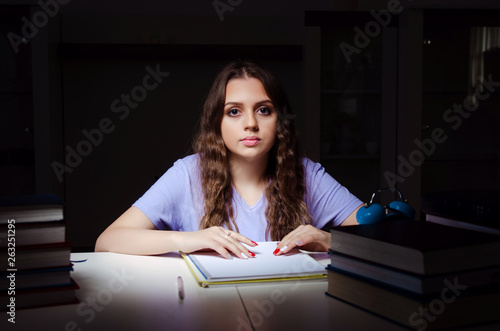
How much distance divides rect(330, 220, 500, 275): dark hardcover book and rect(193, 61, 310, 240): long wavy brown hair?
727 mm

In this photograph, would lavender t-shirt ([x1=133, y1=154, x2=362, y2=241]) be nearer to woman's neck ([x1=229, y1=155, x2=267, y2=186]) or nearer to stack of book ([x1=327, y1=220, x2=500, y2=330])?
woman's neck ([x1=229, y1=155, x2=267, y2=186])

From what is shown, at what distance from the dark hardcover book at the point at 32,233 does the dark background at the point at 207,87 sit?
7.52ft

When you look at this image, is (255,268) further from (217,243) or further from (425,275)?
(425,275)

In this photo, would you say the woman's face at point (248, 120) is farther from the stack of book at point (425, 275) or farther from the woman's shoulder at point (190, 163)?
the stack of book at point (425, 275)

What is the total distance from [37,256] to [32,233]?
42 millimetres

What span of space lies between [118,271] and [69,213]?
97.2 inches

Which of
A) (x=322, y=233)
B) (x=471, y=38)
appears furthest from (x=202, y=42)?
(x=322, y=233)

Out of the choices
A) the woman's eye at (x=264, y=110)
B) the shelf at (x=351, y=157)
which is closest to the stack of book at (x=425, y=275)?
the woman's eye at (x=264, y=110)

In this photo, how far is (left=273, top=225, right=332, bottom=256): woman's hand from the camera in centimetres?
113

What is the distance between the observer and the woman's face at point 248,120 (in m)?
1.47

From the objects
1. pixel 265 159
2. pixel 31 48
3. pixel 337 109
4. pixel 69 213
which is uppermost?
pixel 31 48

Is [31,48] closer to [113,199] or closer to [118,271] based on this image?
[113,199]

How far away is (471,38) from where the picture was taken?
316 centimetres

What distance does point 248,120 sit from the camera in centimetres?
148
